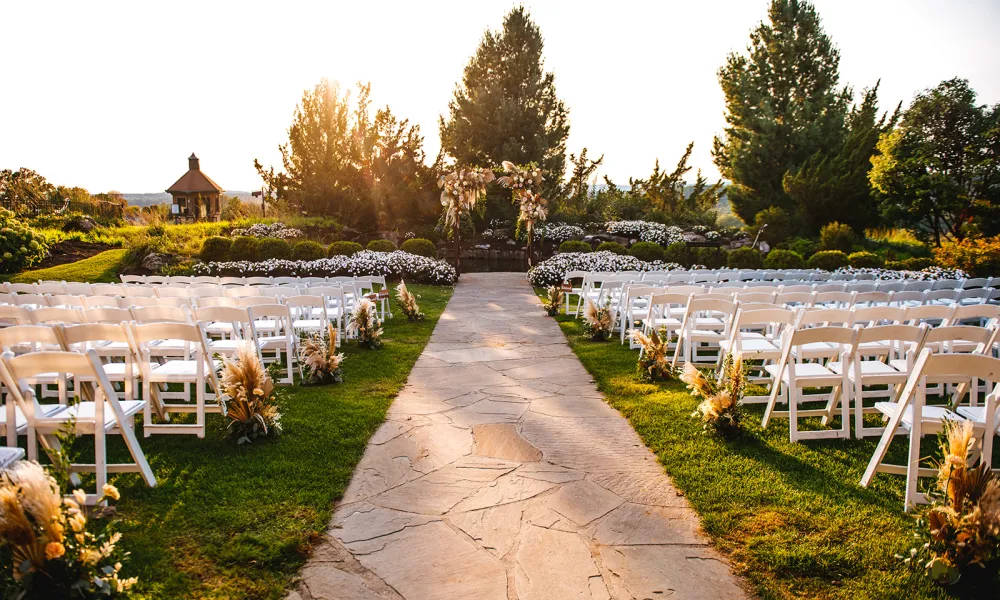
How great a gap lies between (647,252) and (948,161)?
9.32 metres

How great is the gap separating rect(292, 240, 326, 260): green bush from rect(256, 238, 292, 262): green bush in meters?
0.19

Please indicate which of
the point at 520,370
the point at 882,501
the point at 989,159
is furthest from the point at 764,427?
the point at 989,159

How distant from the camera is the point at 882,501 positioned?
11.3 ft

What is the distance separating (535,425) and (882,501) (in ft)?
8.22

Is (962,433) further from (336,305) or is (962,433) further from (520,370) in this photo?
(336,305)

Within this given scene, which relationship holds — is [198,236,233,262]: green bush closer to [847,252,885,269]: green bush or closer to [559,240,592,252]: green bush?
[559,240,592,252]: green bush

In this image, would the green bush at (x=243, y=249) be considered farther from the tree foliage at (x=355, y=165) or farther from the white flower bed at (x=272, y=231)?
the tree foliage at (x=355, y=165)

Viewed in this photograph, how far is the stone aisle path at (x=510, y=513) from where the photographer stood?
2.70 meters

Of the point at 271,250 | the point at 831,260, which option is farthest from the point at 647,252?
the point at 271,250

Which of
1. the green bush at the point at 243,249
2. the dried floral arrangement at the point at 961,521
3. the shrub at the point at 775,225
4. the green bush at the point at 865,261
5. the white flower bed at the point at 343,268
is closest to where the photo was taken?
the dried floral arrangement at the point at 961,521

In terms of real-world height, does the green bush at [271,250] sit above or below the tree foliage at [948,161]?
below

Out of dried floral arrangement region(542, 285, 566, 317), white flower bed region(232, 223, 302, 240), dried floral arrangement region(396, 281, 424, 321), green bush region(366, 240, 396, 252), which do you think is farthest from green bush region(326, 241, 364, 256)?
dried floral arrangement region(542, 285, 566, 317)

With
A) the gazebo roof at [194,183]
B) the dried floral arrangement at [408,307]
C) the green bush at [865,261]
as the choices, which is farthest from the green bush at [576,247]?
the gazebo roof at [194,183]

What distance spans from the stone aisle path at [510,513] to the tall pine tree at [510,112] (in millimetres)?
24245
